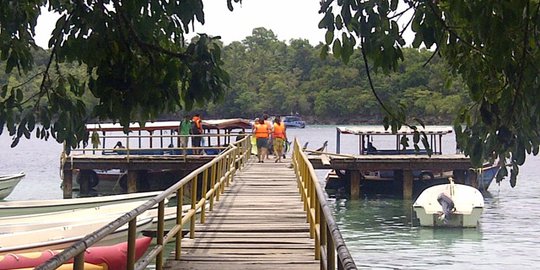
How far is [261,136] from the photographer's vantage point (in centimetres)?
2570

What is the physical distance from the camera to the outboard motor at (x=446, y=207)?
26.8 metres

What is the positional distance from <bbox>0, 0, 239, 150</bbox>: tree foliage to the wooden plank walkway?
2.91 meters

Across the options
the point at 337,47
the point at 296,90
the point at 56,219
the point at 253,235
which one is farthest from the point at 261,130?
the point at 296,90

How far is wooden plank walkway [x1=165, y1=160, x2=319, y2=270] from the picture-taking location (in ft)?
30.2

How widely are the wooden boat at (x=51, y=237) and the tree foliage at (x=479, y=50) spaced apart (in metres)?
6.76

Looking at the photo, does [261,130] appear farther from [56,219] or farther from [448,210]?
[56,219]

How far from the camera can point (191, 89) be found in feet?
19.5

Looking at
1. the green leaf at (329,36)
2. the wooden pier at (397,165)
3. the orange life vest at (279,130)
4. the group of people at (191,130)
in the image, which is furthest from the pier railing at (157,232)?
the wooden pier at (397,165)

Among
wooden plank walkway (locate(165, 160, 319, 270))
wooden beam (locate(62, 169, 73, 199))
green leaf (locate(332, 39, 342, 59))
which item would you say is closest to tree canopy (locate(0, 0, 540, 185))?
green leaf (locate(332, 39, 342, 59))

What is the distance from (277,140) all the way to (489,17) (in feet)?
72.3

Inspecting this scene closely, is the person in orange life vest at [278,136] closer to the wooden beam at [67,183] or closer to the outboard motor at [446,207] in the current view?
the outboard motor at [446,207]

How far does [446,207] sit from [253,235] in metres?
16.6

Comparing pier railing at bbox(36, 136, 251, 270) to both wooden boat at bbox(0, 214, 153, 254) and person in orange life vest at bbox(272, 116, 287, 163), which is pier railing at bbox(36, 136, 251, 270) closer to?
wooden boat at bbox(0, 214, 153, 254)

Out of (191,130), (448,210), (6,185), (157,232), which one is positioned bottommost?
(448,210)
